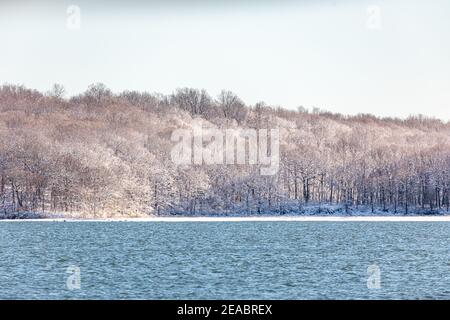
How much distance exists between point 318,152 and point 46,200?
48.4m

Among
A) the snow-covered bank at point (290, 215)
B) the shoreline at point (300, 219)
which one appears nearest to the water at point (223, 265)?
the snow-covered bank at point (290, 215)

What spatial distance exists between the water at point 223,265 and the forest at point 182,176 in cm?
4241

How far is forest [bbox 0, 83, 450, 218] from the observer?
12088 centimetres

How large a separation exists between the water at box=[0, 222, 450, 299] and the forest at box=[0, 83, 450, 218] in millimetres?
42410

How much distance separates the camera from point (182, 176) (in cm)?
13362

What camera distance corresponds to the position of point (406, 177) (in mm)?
130500

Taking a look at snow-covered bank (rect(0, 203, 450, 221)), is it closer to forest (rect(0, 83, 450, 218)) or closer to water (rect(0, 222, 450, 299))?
forest (rect(0, 83, 450, 218))

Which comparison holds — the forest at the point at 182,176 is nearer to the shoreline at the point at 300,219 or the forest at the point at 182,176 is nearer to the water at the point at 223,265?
the shoreline at the point at 300,219

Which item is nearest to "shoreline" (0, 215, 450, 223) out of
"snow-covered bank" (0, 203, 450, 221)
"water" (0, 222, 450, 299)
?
"snow-covered bank" (0, 203, 450, 221)

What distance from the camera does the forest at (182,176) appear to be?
120875 millimetres

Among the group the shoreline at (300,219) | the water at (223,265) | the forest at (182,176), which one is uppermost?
the forest at (182,176)

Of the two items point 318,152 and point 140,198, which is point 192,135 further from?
point 140,198

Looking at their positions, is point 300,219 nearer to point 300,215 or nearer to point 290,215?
point 300,215
